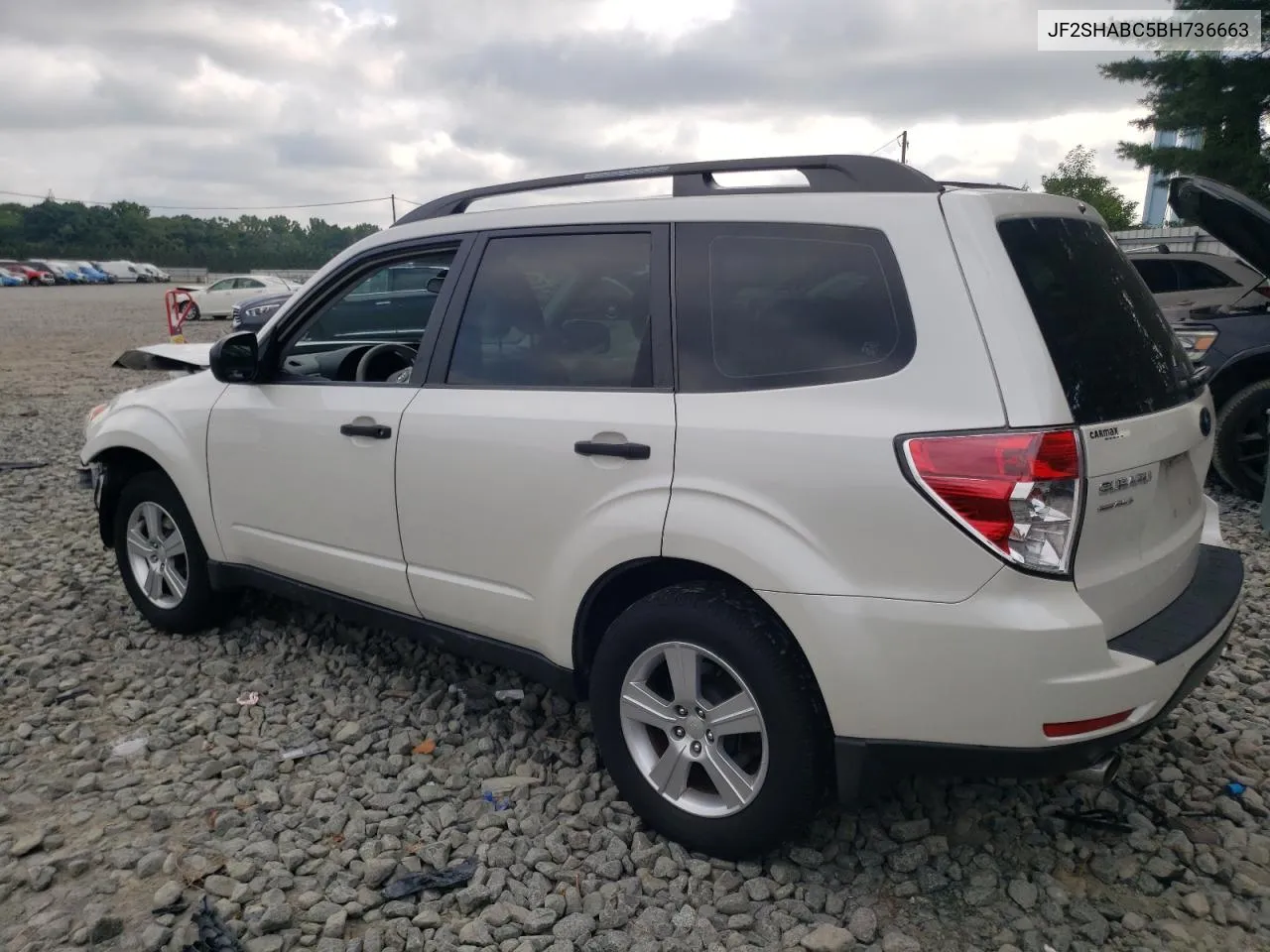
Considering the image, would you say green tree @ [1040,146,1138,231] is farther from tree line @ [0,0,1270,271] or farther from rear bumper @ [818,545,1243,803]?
rear bumper @ [818,545,1243,803]

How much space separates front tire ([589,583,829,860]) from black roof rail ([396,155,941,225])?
112 cm

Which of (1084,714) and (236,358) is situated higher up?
(236,358)

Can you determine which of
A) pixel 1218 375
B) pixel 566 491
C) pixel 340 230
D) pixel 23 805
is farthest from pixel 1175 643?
pixel 340 230

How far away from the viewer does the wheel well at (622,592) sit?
2.72 metres

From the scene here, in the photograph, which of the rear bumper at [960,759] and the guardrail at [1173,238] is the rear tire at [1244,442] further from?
the guardrail at [1173,238]

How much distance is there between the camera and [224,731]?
3.75 meters

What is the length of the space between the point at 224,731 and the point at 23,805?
0.67 m

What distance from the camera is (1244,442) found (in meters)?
6.70

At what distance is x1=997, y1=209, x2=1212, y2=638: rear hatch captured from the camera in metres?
2.36

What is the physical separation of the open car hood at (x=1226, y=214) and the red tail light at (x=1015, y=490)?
3.51m

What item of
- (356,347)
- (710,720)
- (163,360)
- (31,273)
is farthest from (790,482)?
(31,273)

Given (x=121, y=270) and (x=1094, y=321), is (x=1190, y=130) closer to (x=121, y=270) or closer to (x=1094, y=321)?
(x=1094, y=321)

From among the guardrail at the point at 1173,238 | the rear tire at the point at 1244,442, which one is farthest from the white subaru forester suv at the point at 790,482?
the guardrail at the point at 1173,238

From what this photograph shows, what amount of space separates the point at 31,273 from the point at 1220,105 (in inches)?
2474
